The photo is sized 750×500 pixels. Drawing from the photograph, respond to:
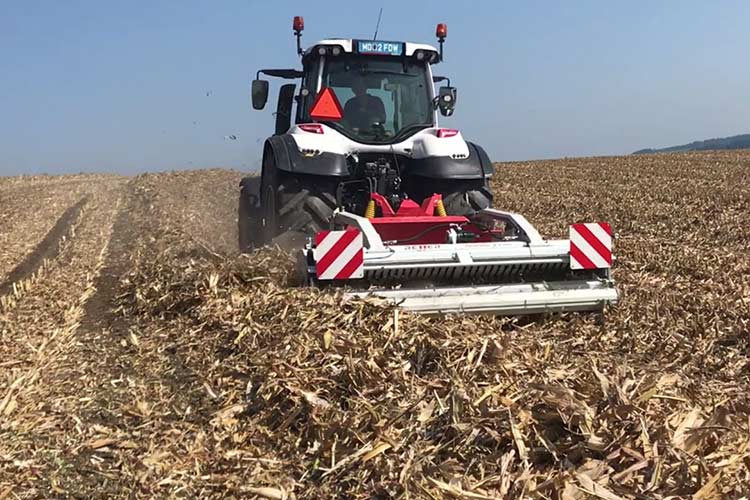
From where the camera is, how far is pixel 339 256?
14.2 feet

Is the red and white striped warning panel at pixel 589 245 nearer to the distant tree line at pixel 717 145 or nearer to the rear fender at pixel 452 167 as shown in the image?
the rear fender at pixel 452 167

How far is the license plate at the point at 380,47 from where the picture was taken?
618cm

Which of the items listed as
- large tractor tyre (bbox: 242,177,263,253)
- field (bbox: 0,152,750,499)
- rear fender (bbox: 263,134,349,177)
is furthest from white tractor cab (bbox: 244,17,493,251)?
field (bbox: 0,152,750,499)

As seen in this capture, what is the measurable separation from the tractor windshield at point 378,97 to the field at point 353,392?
5.46ft

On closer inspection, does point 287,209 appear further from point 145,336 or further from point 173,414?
point 173,414

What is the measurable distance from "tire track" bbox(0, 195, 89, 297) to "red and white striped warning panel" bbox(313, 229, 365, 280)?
332 centimetres

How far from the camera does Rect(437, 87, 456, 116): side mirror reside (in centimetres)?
656

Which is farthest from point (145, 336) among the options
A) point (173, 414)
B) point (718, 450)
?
point (718, 450)

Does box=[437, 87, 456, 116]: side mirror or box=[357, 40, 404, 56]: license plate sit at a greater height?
box=[357, 40, 404, 56]: license plate

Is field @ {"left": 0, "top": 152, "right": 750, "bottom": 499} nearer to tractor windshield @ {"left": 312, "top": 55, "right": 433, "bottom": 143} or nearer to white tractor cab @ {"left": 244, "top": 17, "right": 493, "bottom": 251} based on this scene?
white tractor cab @ {"left": 244, "top": 17, "right": 493, "bottom": 251}

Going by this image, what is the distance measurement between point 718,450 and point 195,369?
249 cm

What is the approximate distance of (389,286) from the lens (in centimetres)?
459

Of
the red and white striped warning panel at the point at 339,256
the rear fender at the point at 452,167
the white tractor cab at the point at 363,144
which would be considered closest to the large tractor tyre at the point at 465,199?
the white tractor cab at the point at 363,144

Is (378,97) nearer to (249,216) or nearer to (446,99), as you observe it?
(446,99)
